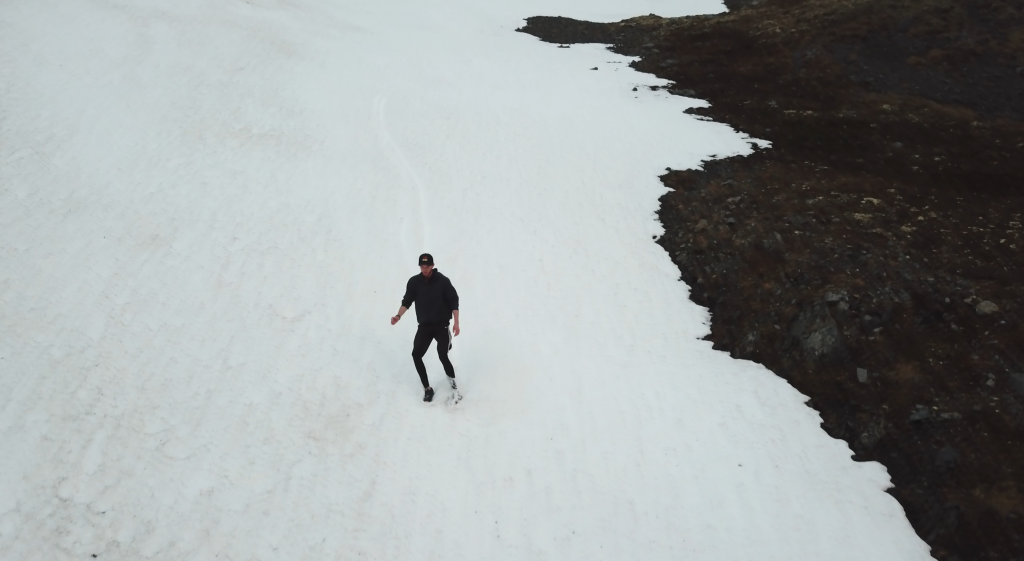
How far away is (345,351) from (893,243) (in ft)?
44.4

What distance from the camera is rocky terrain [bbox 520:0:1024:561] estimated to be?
29.4 feet

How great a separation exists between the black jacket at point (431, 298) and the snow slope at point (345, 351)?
6.06 ft

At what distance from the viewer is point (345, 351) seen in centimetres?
1102

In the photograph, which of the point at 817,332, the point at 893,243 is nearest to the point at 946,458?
the point at 817,332

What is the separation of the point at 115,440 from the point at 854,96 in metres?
28.5

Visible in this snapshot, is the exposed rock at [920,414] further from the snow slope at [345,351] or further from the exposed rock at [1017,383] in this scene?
the exposed rock at [1017,383]

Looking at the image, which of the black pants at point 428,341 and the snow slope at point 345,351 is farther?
the black pants at point 428,341

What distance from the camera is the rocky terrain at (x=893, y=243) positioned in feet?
29.4

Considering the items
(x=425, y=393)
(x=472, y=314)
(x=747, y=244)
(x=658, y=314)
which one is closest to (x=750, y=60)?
(x=747, y=244)

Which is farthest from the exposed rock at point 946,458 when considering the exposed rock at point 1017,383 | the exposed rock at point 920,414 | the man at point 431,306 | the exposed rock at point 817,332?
the man at point 431,306

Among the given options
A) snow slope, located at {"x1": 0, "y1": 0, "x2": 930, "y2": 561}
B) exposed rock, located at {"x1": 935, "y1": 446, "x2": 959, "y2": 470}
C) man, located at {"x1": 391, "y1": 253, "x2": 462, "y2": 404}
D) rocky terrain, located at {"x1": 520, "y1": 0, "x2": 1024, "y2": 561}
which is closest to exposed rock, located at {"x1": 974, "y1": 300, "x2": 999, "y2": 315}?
rocky terrain, located at {"x1": 520, "y1": 0, "x2": 1024, "y2": 561}

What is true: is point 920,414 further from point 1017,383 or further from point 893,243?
point 893,243

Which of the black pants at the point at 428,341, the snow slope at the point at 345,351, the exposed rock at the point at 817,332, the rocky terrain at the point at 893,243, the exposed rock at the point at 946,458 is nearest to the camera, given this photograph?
the snow slope at the point at 345,351

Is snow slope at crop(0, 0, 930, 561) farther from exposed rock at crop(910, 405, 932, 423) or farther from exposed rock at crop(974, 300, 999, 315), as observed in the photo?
exposed rock at crop(974, 300, 999, 315)
